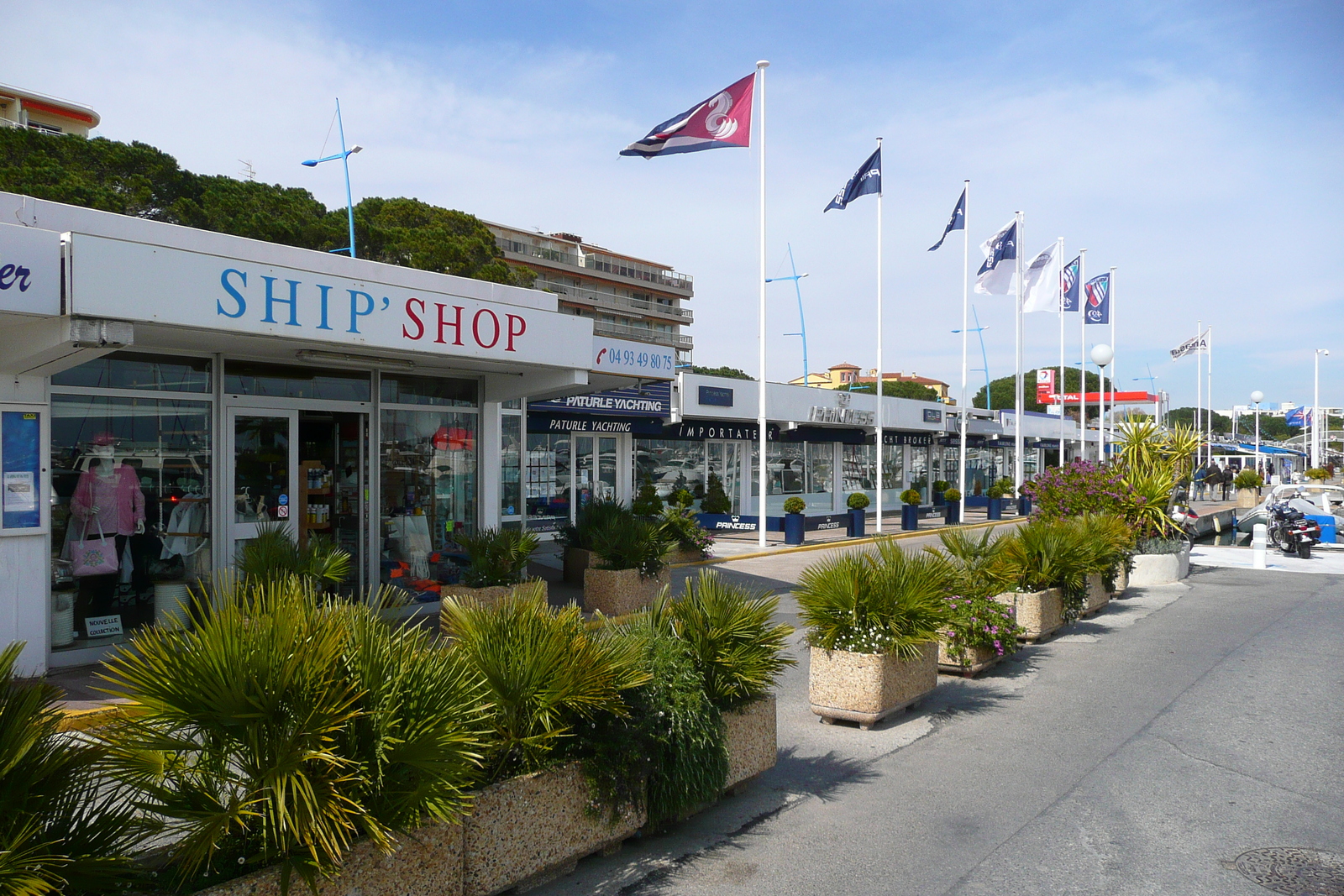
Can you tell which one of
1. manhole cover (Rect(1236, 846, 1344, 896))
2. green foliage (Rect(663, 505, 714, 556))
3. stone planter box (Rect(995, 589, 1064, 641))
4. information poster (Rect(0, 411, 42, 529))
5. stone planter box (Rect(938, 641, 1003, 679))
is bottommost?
manhole cover (Rect(1236, 846, 1344, 896))

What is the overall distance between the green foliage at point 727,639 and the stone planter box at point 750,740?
0.07m

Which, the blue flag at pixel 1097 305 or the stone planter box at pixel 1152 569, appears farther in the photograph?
the blue flag at pixel 1097 305

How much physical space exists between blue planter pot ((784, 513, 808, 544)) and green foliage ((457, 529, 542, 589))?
12.0m

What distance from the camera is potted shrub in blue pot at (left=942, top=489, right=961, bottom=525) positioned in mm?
27859

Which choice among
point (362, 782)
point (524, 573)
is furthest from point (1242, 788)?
point (524, 573)

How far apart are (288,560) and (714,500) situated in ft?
54.2

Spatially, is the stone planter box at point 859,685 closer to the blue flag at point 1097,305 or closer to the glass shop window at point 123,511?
the glass shop window at point 123,511

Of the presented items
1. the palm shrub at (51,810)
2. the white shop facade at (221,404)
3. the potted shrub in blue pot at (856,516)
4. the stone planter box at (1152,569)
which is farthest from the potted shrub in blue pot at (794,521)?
the palm shrub at (51,810)

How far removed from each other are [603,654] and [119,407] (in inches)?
254

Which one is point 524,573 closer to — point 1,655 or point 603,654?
point 603,654

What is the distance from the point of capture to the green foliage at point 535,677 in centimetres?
425

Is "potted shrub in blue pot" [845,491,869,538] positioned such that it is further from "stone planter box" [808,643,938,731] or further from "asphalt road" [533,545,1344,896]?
"stone planter box" [808,643,938,731]

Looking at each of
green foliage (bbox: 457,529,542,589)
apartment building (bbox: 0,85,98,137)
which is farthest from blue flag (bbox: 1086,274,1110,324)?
apartment building (bbox: 0,85,98,137)

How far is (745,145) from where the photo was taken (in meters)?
16.2
